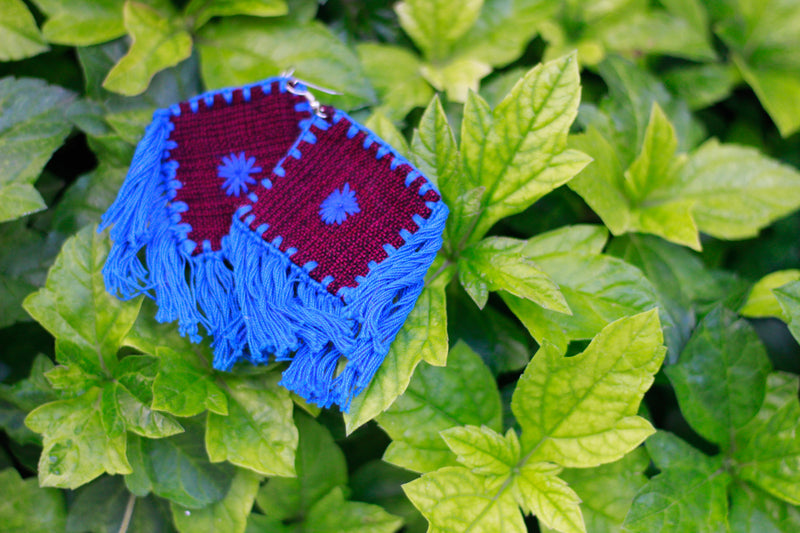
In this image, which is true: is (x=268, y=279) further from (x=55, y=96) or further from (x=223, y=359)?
(x=55, y=96)

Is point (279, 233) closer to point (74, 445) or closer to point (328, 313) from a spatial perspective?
point (328, 313)

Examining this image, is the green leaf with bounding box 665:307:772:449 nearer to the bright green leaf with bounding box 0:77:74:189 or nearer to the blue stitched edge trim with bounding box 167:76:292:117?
the blue stitched edge trim with bounding box 167:76:292:117

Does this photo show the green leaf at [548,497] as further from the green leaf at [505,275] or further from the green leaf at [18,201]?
the green leaf at [18,201]

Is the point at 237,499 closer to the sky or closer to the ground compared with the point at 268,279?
closer to the ground

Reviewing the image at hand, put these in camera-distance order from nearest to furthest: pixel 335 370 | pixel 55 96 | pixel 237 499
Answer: pixel 335 370, pixel 237 499, pixel 55 96

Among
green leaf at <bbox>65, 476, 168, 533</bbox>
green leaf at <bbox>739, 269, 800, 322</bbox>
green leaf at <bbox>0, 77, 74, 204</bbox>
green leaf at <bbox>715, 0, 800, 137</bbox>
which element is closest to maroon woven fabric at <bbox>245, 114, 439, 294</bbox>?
green leaf at <bbox>0, 77, 74, 204</bbox>

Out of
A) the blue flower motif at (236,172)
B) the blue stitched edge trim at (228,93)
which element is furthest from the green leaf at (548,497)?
the blue stitched edge trim at (228,93)

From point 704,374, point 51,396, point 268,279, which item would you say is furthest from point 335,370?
point 704,374
